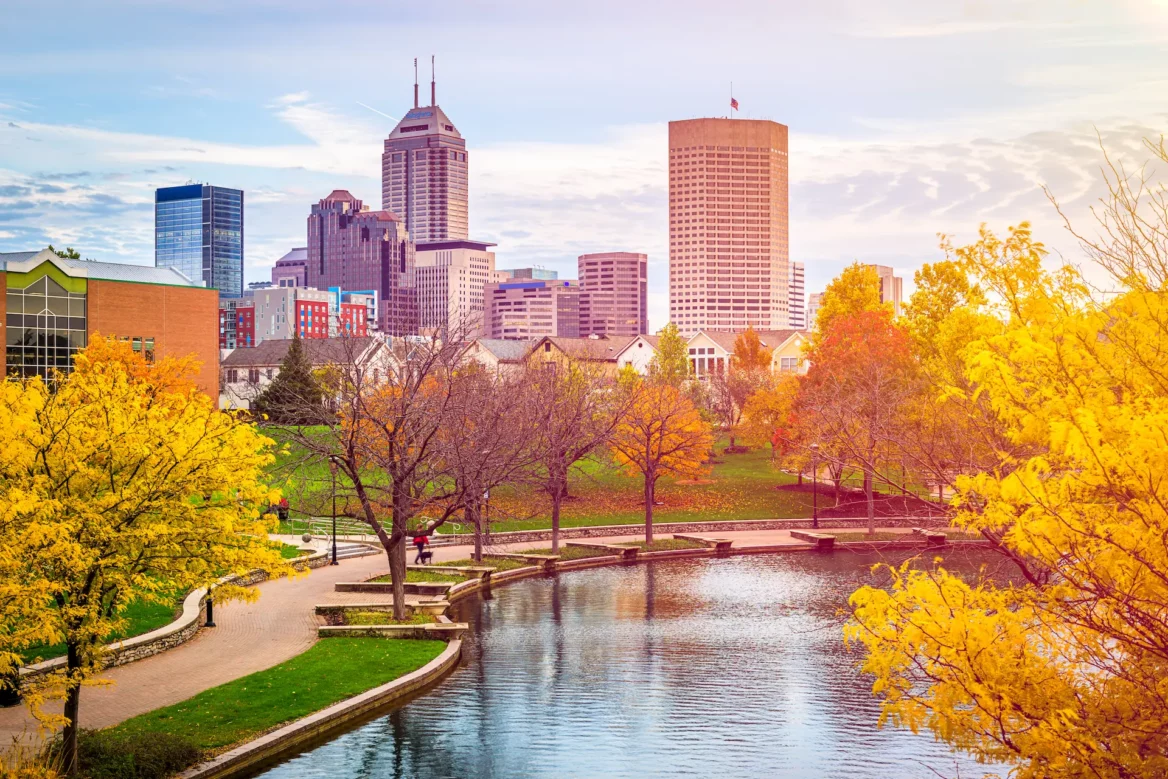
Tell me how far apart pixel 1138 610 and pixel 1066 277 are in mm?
6039

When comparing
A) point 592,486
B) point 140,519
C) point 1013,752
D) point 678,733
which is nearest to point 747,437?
point 592,486

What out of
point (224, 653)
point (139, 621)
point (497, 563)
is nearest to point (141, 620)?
point (139, 621)

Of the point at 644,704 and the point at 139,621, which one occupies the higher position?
the point at 139,621

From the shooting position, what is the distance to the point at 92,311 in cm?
8638

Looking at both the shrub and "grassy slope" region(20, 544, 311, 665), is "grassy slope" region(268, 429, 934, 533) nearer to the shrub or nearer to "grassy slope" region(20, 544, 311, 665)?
"grassy slope" region(20, 544, 311, 665)

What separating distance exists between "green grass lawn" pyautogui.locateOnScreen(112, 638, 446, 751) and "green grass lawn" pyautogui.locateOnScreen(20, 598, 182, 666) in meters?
3.65

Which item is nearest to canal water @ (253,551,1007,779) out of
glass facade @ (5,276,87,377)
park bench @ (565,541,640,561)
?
park bench @ (565,541,640,561)

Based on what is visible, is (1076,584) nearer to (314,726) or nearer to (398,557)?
→ (314,726)

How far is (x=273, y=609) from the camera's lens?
119 ft

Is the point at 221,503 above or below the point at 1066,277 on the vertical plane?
below

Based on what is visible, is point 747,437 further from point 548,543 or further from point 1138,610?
point 1138,610

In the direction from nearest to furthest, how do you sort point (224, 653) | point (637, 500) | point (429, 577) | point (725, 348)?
point (224, 653)
point (429, 577)
point (637, 500)
point (725, 348)

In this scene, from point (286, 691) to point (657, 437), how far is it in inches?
1416

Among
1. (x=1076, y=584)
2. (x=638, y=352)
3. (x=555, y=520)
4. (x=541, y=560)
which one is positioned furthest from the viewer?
(x=638, y=352)
